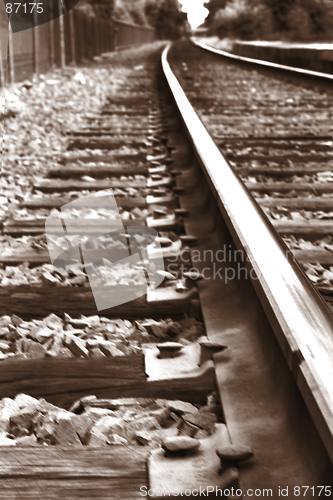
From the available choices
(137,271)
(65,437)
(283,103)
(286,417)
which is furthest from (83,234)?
(283,103)

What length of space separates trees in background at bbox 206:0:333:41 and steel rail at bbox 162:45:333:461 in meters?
42.6

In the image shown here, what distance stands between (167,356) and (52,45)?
13201mm

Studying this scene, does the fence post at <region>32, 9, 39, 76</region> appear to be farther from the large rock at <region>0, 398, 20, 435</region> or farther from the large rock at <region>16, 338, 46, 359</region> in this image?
the large rock at <region>0, 398, 20, 435</region>

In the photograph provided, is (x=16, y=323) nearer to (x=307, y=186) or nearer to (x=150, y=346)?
(x=150, y=346)

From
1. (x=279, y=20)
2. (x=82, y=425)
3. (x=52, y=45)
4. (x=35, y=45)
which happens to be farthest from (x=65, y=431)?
(x=279, y=20)

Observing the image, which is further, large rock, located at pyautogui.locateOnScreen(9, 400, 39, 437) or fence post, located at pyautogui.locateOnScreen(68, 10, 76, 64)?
fence post, located at pyautogui.locateOnScreen(68, 10, 76, 64)

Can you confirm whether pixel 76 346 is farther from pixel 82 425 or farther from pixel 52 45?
pixel 52 45

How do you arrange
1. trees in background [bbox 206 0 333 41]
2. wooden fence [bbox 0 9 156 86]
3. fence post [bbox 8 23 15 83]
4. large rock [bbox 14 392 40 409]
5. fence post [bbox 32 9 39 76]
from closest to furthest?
large rock [bbox 14 392 40 409], fence post [bbox 8 23 15 83], wooden fence [bbox 0 9 156 86], fence post [bbox 32 9 39 76], trees in background [bbox 206 0 333 41]

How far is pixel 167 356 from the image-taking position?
1.58 meters

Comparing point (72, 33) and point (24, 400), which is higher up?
point (72, 33)

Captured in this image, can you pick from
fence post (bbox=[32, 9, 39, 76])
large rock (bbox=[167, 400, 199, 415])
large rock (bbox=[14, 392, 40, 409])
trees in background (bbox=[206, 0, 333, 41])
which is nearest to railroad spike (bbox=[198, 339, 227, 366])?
large rock (bbox=[167, 400, 199, 415])

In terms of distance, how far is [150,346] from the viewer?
1688 millimetres

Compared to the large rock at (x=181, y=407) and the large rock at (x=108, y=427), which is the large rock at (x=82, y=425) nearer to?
the large rock at (x=108, y=427)

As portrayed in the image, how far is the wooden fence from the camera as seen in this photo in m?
9.27
